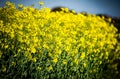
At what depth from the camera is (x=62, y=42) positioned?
21.2 ft

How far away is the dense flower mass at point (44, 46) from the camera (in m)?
5.48

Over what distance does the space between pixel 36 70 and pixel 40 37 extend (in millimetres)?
673

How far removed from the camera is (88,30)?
770 centimetres

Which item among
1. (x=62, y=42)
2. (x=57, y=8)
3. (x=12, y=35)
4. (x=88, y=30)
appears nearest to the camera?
(x=12, y=35)

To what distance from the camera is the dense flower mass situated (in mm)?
5484

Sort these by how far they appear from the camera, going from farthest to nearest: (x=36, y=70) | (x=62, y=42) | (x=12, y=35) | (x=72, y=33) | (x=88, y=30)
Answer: (x=88, y=30)
(x=72, y=33)
(x=62, y=42)
(x=36, y=70)
(x=12, y=35)

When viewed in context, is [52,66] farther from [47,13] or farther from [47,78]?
[47,13]

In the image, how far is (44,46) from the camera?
5766 millimetres

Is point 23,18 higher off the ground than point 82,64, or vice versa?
point 23,18

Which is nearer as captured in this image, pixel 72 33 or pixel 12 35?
pixel 12 35

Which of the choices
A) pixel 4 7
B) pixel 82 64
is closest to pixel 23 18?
pixel 4 7

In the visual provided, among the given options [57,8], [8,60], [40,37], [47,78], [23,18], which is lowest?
[47,78]

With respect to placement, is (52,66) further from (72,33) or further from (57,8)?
(57,8)

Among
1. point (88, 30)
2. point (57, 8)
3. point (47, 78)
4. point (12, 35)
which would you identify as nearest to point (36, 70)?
point (47, 78)
